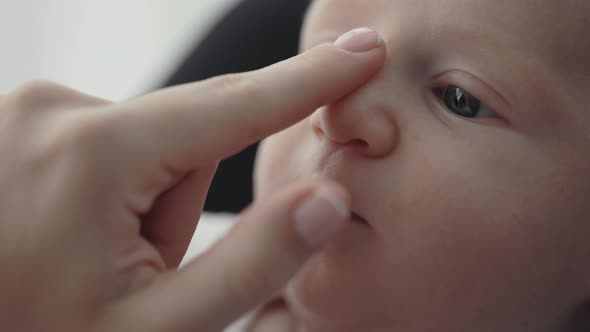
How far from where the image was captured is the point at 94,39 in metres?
2.34

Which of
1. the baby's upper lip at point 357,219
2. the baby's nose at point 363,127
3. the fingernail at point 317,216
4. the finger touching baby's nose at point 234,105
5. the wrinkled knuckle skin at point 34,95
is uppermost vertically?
the wrinkled knuckle skin at point 34,95

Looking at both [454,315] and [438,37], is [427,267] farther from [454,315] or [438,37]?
[438,37]

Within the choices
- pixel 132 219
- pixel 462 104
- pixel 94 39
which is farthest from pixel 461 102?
pixel 94 39

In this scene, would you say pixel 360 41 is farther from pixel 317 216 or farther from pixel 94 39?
pixel 94 39

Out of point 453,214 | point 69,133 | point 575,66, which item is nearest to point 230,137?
point 69,133

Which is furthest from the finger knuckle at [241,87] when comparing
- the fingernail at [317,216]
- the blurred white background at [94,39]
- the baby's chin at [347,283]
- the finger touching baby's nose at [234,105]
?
the blurred white background at [94,39]

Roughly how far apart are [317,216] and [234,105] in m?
0.13

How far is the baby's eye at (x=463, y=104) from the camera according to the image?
0.75m

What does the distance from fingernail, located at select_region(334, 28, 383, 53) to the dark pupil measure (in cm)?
10

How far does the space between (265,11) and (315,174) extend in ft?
2.70

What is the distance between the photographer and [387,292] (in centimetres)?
76

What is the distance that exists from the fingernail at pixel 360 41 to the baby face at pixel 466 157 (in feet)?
0.13

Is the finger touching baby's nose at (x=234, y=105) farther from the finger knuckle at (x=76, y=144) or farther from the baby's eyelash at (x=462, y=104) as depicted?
the baby's eyelash at (x=462, y=104)

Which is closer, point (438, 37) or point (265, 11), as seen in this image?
point (438, 37)
